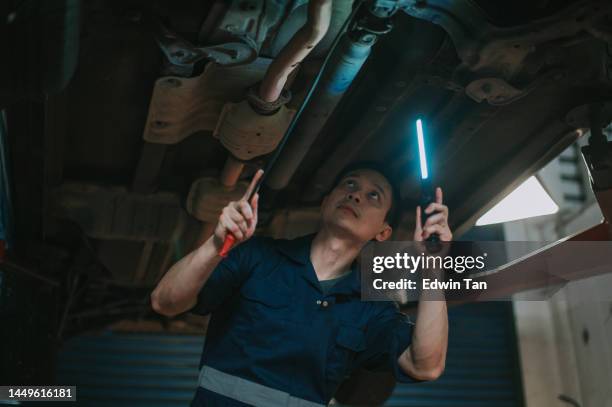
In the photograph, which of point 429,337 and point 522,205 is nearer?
point 429,337

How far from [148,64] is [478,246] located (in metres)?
1.49

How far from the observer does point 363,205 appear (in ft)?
7.21

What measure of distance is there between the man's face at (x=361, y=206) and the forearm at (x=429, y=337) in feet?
1.17

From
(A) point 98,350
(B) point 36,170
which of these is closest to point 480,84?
(B) point 36,170

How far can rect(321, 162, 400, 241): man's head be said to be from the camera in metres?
2.15

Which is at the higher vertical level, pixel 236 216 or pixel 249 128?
pixel 249 128

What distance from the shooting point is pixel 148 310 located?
14.6 ft

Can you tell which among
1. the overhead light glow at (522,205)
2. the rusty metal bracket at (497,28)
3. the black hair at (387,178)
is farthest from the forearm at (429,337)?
the overhead light glow at (522,205)

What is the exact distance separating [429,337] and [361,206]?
52cm

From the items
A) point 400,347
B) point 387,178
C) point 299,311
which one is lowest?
point 400,347

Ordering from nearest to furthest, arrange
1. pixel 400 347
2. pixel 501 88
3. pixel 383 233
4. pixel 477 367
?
pixel 400 347 → pixel 501 88 → pixel 383 233 → pixel 477 367

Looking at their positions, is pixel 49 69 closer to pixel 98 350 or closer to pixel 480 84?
A: pixel 480 84

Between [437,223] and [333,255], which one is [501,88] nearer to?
[437,223]

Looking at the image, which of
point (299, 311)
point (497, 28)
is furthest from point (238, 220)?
point (497, 28)
